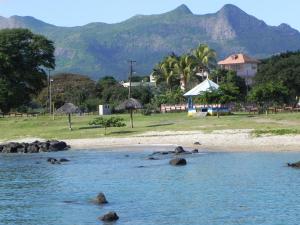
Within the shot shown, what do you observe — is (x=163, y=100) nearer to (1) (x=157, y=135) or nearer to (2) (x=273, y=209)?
(1) (x=157, y=135)

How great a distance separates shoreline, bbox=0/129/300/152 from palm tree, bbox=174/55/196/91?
176ft

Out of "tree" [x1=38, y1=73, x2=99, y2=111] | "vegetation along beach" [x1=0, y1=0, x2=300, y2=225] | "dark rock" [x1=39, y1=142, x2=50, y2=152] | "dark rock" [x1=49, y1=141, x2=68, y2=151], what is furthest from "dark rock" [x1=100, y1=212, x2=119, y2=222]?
"tree" [x1=38, y1=73, x2=99, y2=111]

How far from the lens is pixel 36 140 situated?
64.3 m

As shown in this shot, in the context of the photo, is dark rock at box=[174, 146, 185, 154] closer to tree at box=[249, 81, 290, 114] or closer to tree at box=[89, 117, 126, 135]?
tree at box=[89, 117, 126, 135]

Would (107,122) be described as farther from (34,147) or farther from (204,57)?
(204,57)

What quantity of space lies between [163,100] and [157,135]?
1772 inches

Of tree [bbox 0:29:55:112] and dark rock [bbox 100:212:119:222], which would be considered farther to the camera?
tree [bbox 0:29:55:112]

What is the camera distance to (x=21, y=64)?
9019 cm

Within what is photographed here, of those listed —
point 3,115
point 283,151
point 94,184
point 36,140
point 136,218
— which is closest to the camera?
point 136,218

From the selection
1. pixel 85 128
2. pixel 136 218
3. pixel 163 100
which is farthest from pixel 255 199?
pixel 163 100

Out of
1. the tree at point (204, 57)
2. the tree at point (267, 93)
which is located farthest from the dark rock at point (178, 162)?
the tree at point (204, 57)

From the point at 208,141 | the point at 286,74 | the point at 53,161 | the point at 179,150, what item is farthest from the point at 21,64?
the point at 179,150

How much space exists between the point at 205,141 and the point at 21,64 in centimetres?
4135

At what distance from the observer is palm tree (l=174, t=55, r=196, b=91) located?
114100 mm
